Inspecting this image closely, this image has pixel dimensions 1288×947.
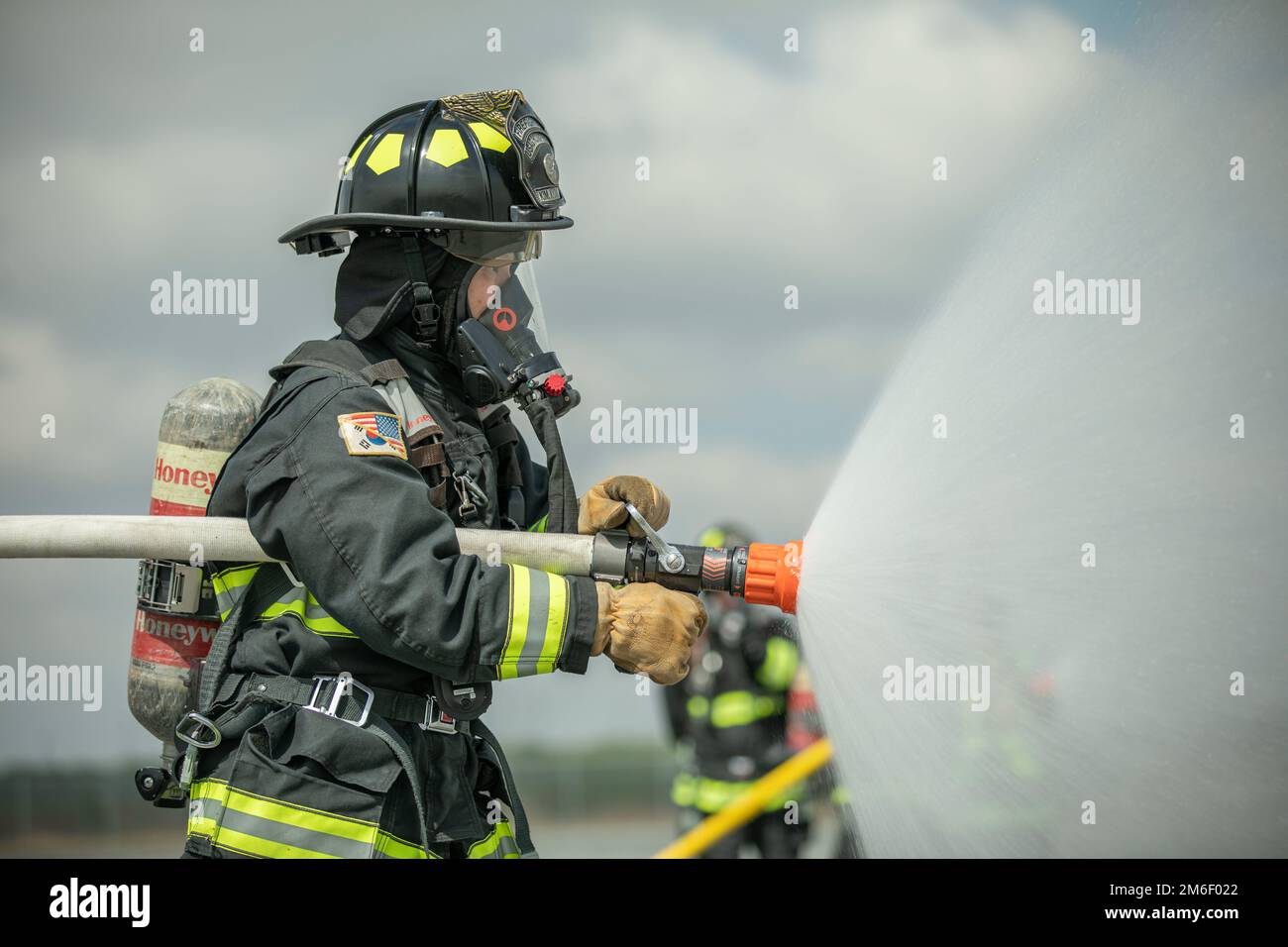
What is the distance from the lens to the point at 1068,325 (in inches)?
167

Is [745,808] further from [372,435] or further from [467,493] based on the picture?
[372,435]

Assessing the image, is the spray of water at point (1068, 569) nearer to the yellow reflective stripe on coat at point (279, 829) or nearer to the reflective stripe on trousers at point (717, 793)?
the yellow reflective stripe on coat at point (279, 829)

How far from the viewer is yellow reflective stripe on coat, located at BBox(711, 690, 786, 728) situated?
27.1 feet

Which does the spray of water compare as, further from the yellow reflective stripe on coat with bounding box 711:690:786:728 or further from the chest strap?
the yellow reflective stripe on coat with bounding box 711:690:786:728

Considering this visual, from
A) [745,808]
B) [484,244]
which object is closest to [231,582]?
[484,244]

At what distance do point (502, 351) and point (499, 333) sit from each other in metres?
0.07

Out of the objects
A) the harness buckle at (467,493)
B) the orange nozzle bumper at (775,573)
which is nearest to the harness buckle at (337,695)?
the harness buckle at (467,493)

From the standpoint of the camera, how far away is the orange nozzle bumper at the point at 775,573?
3.20 meters

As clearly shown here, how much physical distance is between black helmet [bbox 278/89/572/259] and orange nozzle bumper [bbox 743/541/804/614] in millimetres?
1130

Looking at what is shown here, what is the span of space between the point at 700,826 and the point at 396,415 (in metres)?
5.59

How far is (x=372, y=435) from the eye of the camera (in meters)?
3.03

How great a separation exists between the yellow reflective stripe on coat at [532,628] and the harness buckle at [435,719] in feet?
1.24

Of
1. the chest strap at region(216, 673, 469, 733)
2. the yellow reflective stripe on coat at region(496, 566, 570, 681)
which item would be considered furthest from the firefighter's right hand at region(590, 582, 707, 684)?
the chest strap at region(216, 673, 469, 733)
